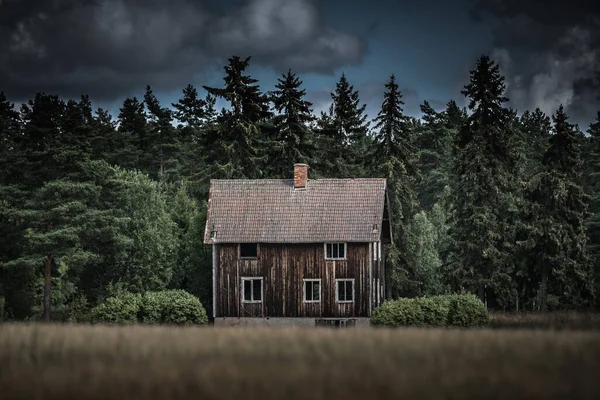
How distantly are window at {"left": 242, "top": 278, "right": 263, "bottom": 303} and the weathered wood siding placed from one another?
0.22 meters

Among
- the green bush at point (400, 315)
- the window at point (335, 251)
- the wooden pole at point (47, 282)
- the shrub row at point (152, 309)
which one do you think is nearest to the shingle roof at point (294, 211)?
the window at point (335, 251)

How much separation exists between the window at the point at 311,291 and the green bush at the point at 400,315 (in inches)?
281

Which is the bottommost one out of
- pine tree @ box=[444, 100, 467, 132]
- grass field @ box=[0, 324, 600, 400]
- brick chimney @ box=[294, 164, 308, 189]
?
grass field @ box=[0, 324, 600, 400]

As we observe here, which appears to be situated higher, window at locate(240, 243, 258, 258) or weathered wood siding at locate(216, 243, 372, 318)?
window at locate(240, 243, 258, 258)

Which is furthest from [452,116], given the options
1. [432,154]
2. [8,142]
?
[8,142]

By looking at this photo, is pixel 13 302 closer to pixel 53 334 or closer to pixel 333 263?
pixel 333 263

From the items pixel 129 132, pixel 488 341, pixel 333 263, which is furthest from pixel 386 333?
pixel 129 132

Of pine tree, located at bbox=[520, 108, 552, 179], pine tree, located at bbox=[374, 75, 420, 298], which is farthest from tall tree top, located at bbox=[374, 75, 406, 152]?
pine tree, located at bbox=[520, 108, 552, 179]

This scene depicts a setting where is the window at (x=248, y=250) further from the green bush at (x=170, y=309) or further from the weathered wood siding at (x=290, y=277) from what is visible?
the green bush at (x=170, y=309)

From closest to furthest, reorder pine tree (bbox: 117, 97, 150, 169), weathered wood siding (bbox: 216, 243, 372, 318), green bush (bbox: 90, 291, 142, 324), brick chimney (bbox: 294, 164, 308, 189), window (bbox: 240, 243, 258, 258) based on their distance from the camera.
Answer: green bush (bbox: 90, 291, 142, 324), weathered wood siding (bbox: 216, 243, 372, 318), window (bbox: 240, 243, 258, 258), brick chimney (bbox: 294, 164, 308, 189), pine tree (bbox: 117, 97, 150, 169)

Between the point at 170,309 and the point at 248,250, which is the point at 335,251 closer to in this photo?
the point at 248,250

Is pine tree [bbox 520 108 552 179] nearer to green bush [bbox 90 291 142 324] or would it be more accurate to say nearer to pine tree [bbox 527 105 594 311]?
pine tree [bbox 527 105 594 311]

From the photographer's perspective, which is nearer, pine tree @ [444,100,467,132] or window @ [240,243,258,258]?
window @ [240,243,258,258]

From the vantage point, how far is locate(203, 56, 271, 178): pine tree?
6012 centimetres
